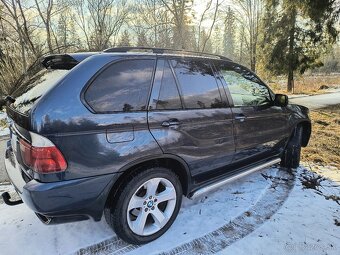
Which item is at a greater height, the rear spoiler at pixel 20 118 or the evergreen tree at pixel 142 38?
the evergreen tree at pixel 142 38

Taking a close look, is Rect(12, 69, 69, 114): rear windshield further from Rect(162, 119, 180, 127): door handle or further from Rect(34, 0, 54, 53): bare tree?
Rect(34, 0, 54, 53): bare tree

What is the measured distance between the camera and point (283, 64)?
20578 mm

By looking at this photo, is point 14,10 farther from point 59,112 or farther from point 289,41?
point 289,41

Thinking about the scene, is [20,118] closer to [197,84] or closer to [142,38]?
[197,84]

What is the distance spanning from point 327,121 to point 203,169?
705cm

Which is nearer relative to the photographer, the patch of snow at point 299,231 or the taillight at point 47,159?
the taillight at point 47,159

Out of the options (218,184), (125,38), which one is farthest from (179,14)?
(218,184)

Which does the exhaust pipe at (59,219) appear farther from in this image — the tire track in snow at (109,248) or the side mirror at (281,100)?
the side mirror at (281,100)

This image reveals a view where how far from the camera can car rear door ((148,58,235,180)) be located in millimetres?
2775

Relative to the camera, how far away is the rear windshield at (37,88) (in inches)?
95.8

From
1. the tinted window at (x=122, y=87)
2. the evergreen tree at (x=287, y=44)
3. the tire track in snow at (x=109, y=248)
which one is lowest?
the tire track in snow at (x=109, y=248)

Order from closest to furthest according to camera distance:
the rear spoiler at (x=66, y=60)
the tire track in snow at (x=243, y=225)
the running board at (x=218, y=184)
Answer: the rear spoiler at (x=66, y=60), the tire track in snow at (x=243, y=225), the running board at (x=218, y=184)

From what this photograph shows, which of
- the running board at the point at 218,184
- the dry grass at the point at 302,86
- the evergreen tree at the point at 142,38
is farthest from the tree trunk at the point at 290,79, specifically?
the running board at the point at 218,184

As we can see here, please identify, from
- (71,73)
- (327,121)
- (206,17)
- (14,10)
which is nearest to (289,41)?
(206,17)
